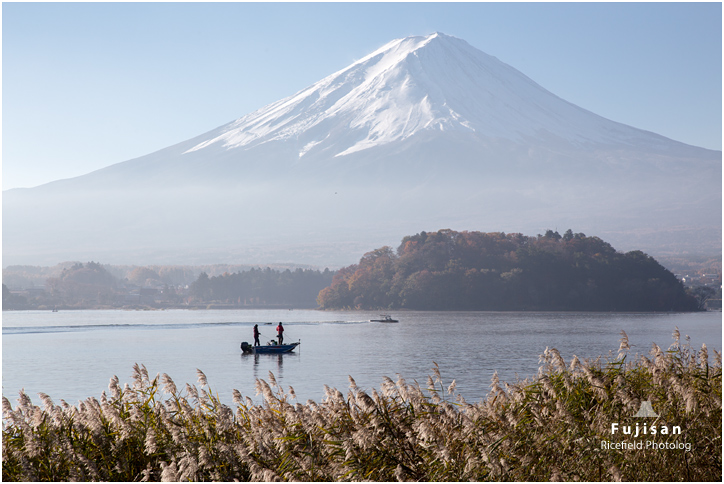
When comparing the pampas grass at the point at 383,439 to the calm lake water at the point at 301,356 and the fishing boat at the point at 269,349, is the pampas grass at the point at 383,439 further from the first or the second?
the fishing boat at the point at 269,349

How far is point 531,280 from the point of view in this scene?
114m

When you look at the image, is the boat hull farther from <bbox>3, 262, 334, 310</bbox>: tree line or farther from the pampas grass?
<bbox>3, 262, 334, 310</bbox>: tree line

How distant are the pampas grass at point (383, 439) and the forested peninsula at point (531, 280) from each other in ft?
346

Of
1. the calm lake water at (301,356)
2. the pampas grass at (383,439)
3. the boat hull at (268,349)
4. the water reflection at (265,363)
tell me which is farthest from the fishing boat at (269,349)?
the pampas grass at (383,439)

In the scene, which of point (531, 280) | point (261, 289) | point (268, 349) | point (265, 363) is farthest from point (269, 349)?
point (261, 289)

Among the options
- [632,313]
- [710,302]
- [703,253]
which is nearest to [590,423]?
[632,313]

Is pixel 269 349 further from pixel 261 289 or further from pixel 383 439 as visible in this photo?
pixel 261 289

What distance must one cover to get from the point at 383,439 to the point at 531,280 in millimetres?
110204

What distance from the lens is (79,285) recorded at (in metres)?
158

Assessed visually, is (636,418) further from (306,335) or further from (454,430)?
(306,335)

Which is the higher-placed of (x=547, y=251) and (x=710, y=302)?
(x=547, y=251)

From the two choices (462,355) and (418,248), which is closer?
(462,355)

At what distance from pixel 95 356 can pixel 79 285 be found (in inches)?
4873

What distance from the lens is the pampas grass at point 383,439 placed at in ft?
21.2
